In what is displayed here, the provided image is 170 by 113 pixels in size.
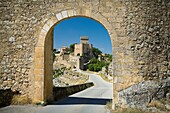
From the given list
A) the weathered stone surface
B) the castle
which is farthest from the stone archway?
the castle

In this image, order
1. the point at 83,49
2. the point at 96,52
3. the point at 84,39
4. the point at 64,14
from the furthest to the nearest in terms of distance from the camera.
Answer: the point at 96,52, the point at 84,39, the point at 83,49, the point at 64,14

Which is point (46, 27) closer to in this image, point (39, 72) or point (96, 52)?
point (39, 72)

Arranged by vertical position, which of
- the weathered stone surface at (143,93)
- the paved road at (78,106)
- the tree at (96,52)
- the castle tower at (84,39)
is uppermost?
the castle tower at (84,39)

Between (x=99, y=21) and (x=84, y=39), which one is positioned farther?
(x=84, y=39)

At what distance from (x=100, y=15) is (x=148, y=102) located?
3442 mm

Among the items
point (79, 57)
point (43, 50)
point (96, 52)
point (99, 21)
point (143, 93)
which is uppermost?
point (96, 52)

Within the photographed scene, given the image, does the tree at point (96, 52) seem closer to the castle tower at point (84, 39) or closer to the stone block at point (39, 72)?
the castle tower at point (84, 39)

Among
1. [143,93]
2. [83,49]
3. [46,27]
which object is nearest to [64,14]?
[46,27]

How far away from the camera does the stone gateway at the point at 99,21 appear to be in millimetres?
8047

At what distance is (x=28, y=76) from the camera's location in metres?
8.51

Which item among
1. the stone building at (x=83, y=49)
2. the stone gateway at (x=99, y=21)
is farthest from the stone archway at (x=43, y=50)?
the stone building at (x=83, y=49)

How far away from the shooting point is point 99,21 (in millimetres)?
8188

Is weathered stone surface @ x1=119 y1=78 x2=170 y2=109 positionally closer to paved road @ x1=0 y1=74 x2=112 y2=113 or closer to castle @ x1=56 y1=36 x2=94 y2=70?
paved road @ x1=0 y1=74 x2=112 y2=113

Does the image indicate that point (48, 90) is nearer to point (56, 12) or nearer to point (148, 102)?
point (56, 12)
